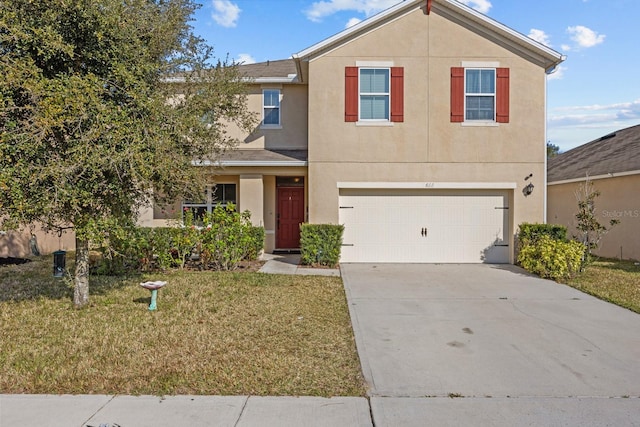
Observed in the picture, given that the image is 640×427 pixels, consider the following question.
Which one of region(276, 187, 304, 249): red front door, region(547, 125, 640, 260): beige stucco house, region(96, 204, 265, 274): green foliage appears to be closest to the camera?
region(96, 204, 265, 274): green foliage

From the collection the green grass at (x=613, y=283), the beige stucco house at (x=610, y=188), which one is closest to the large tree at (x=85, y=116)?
the green grass at (x=613, y=283)

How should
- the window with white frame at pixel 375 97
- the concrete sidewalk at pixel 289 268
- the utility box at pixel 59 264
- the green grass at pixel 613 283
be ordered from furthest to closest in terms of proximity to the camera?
1. the window with white frame at pixel 375 97
2. the concrete sidewalk at pixel 289 268
3. the utility box at pixel 59 264
4. the green grass at pixel 613 283

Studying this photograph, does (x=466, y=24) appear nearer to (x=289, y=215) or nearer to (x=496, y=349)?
(x=289, y=215)

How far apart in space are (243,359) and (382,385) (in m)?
1.64

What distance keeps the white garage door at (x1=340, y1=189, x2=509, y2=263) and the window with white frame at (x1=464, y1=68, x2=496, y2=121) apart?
2.27 meters

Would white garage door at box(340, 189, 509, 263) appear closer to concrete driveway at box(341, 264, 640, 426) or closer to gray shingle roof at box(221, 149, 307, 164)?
gray shingle roof at box(221, 149, 307, 164)

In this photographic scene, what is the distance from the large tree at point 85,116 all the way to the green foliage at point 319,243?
15.8 ft

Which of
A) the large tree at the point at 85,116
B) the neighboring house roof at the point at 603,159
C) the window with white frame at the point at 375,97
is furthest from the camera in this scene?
the neighboring house roof at the point at 603,159

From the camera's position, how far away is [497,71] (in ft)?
38.8

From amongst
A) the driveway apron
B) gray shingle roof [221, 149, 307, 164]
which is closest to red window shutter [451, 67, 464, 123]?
gray shingle roof [221, 149, 307, 164]

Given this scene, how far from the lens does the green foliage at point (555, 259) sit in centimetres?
985

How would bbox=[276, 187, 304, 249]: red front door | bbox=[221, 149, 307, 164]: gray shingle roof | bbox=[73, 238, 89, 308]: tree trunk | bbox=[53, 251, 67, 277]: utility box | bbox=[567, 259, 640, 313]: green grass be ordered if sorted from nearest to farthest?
bbox=[73, 238, 89, 308]: tree trunk < bbox=[567, 259, 640, 313]: green grass < bbox=[53, 251, 67, 277]: utility box < bbox=[221, 149, 307, 164]: gray shingle roof < bbox=[276, 187, 304, 249]: red front door

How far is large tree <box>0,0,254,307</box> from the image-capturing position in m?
5.18

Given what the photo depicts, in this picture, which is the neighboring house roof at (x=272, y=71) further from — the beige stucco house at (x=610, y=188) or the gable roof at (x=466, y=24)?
the beige stucco house at (x=610, y=188)
